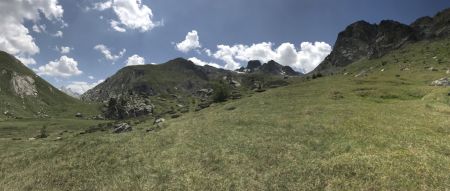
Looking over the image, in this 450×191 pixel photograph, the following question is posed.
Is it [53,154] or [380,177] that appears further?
[53,154]

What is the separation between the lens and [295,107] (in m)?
68.2

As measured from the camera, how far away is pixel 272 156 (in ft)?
129

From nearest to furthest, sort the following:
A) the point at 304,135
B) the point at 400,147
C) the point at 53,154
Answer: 1. the point at 400,147
2. the point at 304,135
3. the point at 53,154

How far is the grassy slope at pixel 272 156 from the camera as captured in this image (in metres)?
31.0

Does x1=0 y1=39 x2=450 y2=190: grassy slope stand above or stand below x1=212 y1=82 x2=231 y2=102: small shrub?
below

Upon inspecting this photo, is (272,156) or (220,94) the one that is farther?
(220,94)

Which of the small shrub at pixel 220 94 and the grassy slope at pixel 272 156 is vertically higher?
the small shrub at pixel 220 94

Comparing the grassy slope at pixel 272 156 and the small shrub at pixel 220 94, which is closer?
the grassy slope at pixel 272 156

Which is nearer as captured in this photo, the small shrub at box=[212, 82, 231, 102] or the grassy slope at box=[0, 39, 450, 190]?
the grassy slope at box=[0, 39, 450, 190]

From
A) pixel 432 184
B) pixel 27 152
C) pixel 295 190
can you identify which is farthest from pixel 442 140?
pixel 27 152

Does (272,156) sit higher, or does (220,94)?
(220,94)

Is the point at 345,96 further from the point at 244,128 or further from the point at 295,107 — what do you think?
the point at 244,128

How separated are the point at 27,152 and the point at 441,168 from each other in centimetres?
5577

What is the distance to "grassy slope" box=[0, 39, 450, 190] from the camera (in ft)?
102
